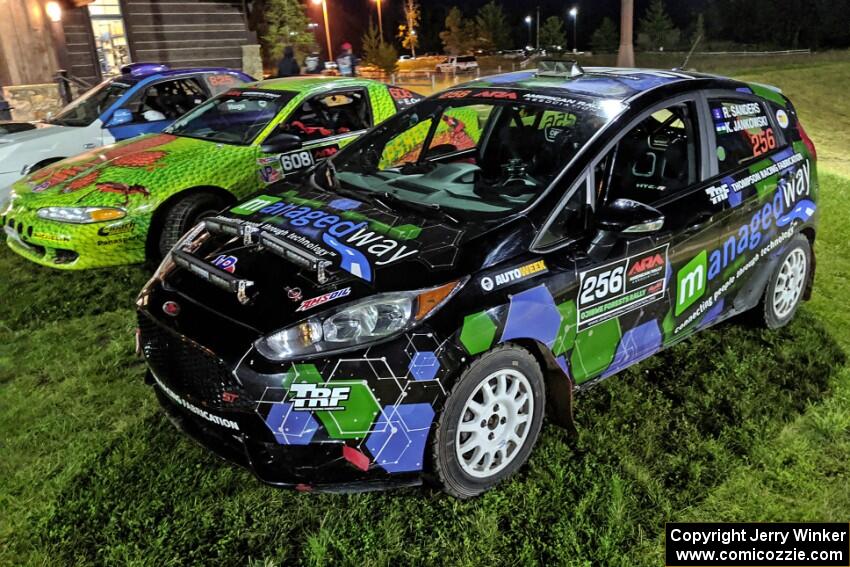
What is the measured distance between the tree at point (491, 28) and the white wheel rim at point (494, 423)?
281 feet

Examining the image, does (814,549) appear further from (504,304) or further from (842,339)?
(842,339)

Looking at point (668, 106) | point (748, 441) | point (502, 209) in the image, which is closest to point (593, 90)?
point (668, 106)

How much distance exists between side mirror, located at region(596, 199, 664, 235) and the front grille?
1.60m

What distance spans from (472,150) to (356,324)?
216cm

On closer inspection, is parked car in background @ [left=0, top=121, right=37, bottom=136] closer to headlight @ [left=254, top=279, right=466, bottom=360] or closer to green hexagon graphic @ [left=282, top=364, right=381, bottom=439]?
headlight @ [left=254, top=279, right=466, bottom=360]

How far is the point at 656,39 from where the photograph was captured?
7619cm

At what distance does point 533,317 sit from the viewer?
264cm

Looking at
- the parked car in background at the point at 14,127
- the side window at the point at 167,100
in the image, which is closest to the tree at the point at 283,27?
the parked car in background at the point at 14,127

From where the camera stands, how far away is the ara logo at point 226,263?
275 centimetres

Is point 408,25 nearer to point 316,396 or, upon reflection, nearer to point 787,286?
point 787,286

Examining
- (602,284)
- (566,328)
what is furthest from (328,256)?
(602,284)

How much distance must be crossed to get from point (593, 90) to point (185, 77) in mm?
5583

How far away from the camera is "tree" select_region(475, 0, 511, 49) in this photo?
272 ft

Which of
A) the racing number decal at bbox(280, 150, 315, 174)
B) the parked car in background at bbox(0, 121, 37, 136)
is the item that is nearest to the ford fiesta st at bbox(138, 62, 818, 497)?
the racing number decal at bbox(280, 150, 315, 174)
